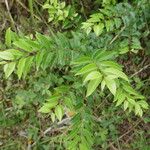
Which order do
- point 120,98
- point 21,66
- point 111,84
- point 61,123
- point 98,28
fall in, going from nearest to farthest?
point 111,84 → point 21,66 → point 120,98 → point 98,28 → point 61,123

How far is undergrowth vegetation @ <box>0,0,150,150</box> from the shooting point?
5.79 feet

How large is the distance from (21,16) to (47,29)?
26cm

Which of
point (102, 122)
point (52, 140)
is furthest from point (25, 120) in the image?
point (102, 122)

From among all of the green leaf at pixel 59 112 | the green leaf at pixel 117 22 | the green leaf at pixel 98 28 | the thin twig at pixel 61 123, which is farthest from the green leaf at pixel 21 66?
the thin twig at pixel 61 123

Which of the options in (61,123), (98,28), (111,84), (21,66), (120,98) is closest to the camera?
(111,84)

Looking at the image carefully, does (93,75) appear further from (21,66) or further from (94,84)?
(21,66)

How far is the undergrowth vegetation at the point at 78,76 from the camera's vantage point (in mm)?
1765

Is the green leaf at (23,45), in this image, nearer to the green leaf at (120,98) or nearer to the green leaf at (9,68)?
the green leaf at (9,68)

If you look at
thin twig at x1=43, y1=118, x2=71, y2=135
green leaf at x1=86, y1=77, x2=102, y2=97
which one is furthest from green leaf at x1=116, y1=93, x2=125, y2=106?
thin twig at x1=43, y1=118, x2=71, y2=135

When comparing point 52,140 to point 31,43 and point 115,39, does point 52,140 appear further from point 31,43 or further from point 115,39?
point 31,43

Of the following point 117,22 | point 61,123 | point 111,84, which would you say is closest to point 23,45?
point 111,84

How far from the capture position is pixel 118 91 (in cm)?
185

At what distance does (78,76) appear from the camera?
225cm

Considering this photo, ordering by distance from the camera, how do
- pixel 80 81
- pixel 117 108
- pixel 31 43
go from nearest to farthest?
pixel 31 43 < pixel 80 81 < pixel 117 108
